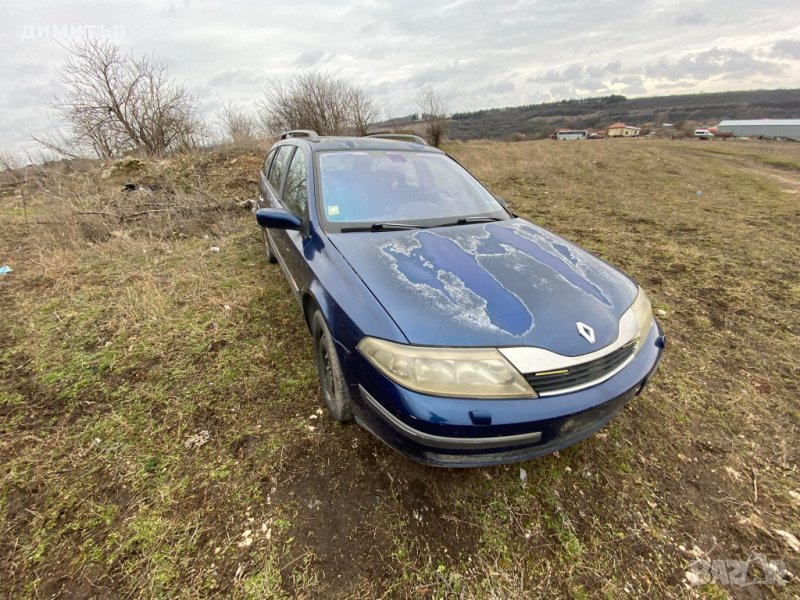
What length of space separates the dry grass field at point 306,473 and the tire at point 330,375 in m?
0.13

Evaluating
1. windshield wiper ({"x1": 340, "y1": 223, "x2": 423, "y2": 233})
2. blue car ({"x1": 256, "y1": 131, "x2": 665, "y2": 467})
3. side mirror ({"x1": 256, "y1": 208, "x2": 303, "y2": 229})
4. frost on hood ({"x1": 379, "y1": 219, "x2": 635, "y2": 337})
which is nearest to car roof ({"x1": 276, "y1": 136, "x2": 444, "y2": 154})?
blue car ({"x1": 256, "y1": 131, "x2": 665, "y2": 467})

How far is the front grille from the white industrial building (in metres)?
68.2

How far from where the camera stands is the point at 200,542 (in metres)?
1.51

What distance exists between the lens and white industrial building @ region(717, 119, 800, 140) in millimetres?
46344

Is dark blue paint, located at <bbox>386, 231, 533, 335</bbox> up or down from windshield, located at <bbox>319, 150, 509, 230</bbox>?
down

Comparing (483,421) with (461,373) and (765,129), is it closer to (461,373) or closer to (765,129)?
(461,373)

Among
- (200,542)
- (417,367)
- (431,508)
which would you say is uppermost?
(417,367)

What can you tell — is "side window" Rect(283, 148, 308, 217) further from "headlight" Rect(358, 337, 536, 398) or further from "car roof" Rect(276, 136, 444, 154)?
"headlight" Rect(358, 337, 536, 398)

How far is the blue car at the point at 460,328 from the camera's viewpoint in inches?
53.8

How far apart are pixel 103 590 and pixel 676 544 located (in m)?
2.40

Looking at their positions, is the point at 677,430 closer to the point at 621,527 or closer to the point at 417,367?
the point at 621,527

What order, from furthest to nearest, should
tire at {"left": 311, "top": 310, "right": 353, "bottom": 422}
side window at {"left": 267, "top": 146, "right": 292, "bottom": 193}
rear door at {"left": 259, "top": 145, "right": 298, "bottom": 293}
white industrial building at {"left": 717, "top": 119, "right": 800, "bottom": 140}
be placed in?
white industrial building at {"left": 717, "top": 119, "right": 800, "bottom": 140} < side window at {"left": 267, "top": 146, "right": 292, "bottom": 193} < rear door at {"left": 259, "top": 145, "right": 298, "bottom": 293} < tire at {"left": 311, "top": 310, "right": 353, "bottom": 422}

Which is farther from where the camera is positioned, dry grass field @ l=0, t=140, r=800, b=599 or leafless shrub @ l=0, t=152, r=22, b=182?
leafless shrub @ l=0, t=152, r=22, b=182

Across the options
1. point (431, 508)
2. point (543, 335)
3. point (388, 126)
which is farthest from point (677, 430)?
point (388, 126)
